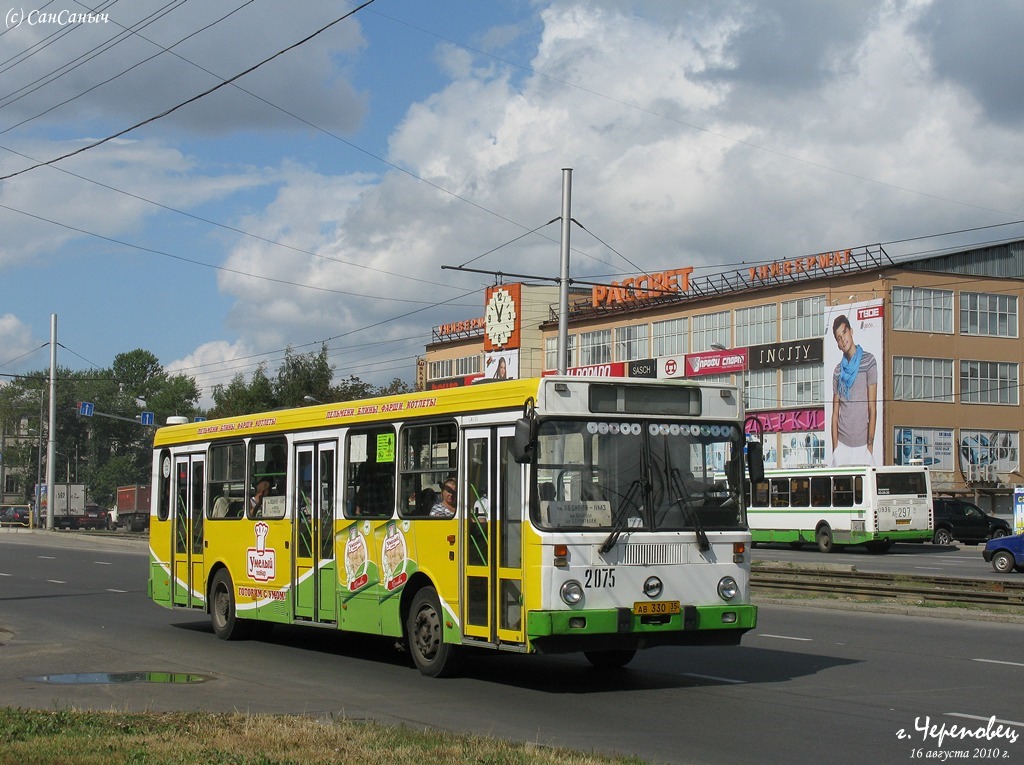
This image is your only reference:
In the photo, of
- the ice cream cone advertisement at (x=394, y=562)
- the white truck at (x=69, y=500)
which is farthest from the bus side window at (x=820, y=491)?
the white truck at (x=69, y=500)

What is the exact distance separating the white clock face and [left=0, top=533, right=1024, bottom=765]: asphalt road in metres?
72.3

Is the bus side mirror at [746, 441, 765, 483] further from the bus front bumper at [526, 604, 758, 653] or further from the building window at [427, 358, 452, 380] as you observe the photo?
the building window at [427, 358, 452, 380]

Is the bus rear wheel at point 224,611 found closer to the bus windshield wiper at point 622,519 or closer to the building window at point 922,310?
the bus windshield wiper at point 622,519

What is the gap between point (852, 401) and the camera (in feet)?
221

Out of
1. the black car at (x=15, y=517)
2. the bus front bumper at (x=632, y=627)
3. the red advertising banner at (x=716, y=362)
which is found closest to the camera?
the bus front bumper at (x=632, y=627)

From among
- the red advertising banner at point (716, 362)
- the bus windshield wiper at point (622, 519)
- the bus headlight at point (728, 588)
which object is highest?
the red advertising banner at point (716, 362)

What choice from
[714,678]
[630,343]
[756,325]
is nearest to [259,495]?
[714,678]

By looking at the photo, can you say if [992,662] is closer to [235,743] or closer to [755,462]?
[755,462]

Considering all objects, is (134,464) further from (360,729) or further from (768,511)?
(360,729)

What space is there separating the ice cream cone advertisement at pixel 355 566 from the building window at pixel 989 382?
195 feet

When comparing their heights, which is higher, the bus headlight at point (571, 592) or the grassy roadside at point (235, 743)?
the bus headlight at point (571, 592)

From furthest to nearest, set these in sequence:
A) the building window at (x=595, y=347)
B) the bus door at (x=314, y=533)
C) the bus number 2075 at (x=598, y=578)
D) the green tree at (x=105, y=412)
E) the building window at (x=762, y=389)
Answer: the green tree at (x=105, y=412), the building window at (x=595, y=347), the building window at (x=762, y=389), the bus door at (x=314, y=533), the bus number 2075 at (x=598, y=578)

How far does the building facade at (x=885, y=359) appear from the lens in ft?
218

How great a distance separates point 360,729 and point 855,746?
3.42 m
